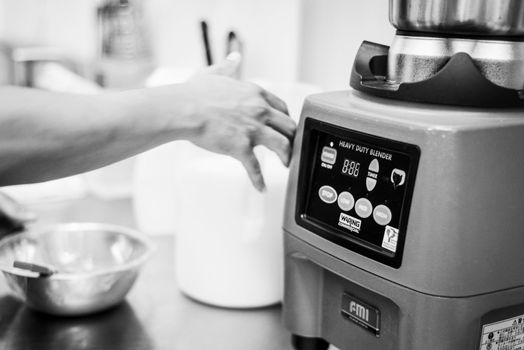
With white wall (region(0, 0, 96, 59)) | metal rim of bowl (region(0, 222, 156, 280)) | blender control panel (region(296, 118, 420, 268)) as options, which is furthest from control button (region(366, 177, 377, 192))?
white wall (region(0, 0, 96, 59))

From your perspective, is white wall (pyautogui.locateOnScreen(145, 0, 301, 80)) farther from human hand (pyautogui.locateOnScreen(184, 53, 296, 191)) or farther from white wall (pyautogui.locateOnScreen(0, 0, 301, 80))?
human hand (pyautogui.locateOnScreen(184, 53, 296, 191))

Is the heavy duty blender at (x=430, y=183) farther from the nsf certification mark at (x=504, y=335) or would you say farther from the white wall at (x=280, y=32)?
the white wall at (x=280, y=32)

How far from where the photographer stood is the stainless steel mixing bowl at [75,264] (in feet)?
3.09

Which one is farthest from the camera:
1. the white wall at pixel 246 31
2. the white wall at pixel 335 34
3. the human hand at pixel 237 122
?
the white wall at pixel 246 31

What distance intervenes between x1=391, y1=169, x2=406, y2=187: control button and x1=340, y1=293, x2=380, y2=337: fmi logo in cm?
15

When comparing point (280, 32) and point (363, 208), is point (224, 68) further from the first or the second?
point (280, 32)

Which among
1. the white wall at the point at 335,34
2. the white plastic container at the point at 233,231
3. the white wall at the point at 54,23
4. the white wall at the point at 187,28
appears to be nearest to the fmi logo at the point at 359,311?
the white plastic container at the point at 233,231

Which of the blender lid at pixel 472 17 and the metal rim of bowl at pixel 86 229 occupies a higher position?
the blender lid at pixel 472 17

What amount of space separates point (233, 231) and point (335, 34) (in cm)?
48

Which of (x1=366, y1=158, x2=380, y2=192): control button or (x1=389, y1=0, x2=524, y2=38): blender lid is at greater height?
(x1=389, y1=0, x2=524, y2=38): blender lid

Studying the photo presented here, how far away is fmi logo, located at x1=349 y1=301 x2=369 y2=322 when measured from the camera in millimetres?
752

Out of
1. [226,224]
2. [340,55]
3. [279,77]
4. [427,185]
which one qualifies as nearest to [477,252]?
[427,185]

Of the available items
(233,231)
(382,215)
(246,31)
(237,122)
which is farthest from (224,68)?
(246,31)

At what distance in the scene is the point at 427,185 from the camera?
24.9 inches
